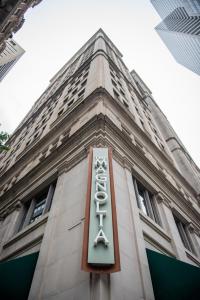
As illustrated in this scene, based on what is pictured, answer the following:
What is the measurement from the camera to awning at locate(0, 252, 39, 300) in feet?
25.2

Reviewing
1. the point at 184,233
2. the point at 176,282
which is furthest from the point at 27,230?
the point at 184,233

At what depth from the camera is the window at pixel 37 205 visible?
12.8m

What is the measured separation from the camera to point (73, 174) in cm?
1169

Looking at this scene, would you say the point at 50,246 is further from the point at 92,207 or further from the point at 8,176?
the point at 8,176

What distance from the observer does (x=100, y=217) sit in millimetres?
7035

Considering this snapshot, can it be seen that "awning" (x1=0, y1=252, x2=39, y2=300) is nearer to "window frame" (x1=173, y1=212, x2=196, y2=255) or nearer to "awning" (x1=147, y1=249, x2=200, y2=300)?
"awning" (x1=147, y1=249, x2=200, y2=300)

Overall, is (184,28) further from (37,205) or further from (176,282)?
(176,282)

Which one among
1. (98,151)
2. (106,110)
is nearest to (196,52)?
(106,110)

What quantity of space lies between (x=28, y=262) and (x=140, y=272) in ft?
13.3

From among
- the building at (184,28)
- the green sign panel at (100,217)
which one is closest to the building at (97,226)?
the green sign panel at (100,217)

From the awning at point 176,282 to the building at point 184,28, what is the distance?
103 metres

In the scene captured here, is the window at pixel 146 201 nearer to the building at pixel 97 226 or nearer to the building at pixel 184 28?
the building at pixel 97 226

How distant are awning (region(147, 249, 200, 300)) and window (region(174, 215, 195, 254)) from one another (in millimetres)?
7345

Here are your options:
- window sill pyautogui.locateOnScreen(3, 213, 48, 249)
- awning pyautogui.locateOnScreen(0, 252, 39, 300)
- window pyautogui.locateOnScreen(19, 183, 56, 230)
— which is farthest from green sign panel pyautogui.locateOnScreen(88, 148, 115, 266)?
window pyautogui.locateOnScreen(19, 183, 56, 230)
